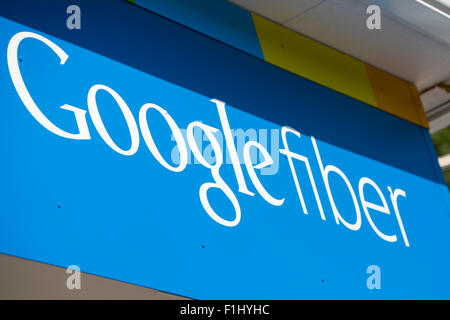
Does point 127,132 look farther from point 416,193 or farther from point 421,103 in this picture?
point 421,103

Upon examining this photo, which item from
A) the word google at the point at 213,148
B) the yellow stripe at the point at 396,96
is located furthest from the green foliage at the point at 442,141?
the word google at the point at 213,148

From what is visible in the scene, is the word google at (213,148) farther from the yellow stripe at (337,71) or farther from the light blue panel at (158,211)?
the yellow stripe at (337,71)

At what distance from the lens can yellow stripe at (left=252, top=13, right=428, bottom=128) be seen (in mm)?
2742

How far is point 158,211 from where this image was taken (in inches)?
80.2

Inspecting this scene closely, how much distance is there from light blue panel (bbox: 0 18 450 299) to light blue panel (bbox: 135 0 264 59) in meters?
0.29

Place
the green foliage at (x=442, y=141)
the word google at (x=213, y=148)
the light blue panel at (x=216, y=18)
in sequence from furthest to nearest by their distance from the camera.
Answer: the green foliage at (x=442, y=141) → the light blue panel at (x=216, y=18) → the word google at (x=213, y=148)

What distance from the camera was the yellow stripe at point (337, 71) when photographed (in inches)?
108

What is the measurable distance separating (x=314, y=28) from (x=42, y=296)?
1592 mm

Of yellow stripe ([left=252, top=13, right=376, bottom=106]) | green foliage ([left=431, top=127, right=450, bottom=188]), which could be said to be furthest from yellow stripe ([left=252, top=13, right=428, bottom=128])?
green foliage ([left=431, top=127, right=450, bottom=188])

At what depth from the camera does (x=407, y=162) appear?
9.82ft

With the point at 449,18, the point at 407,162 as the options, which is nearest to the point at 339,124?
the point at 407,162

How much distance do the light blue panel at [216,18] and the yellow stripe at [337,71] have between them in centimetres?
5

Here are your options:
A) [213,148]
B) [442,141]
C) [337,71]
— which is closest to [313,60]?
[337,71]

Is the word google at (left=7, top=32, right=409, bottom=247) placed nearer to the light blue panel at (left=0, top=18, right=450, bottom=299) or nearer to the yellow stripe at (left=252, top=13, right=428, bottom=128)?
the light blue panel at (left=0, top=18, right=450, bottom=299)
